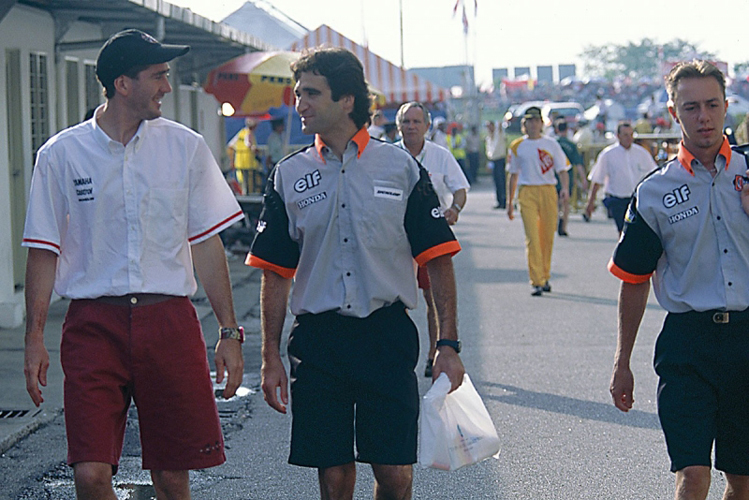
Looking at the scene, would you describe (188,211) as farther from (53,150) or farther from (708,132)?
(708,132)

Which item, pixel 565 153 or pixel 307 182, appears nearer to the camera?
pixel 307 182

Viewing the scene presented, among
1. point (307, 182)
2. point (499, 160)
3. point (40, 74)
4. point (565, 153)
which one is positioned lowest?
point (307, 182)

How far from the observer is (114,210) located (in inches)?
164

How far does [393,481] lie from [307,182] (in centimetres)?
111

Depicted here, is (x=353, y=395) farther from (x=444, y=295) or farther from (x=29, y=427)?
(x=29, y=427)

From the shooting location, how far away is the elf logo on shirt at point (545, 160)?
12.8 meters

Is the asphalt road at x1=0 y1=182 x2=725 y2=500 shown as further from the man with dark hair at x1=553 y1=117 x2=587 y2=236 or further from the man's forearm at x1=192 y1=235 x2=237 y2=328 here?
the man with dark hair at x1=553 y1=117 x2=587 y2=236

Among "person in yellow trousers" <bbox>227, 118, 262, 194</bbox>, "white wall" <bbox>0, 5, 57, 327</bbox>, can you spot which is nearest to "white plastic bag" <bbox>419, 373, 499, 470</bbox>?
"white wall" <bbox>0, 5, 57, 327</bbox>

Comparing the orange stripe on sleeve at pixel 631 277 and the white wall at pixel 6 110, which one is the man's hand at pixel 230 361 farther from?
the white wall at pixel 6 110

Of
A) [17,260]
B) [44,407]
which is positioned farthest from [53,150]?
[17,260]

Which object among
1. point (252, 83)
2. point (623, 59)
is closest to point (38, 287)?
point (252, 83)

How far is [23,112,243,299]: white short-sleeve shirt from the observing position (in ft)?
13.6

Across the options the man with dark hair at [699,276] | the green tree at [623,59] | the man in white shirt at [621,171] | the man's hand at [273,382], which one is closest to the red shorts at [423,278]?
the man with dark hair at [699,276]

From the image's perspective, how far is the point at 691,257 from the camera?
13.9 feet
